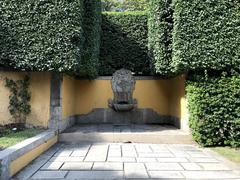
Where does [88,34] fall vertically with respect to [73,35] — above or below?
above

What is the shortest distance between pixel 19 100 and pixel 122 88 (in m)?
3.42

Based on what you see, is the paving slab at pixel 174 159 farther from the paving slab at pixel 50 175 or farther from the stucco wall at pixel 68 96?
the stucco wall at pixel 68 96

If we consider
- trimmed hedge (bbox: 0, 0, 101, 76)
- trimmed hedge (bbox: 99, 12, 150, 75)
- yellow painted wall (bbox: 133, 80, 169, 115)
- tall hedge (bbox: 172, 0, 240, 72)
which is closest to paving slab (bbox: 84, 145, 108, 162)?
trimmed hedge (bbox: 0, 0, 101, 76)

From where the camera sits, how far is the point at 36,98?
7.49 m

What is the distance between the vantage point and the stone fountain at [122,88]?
9516 mm

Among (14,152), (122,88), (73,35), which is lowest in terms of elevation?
(14,152)

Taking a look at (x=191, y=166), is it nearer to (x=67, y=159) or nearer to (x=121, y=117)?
(x=67, y=159)

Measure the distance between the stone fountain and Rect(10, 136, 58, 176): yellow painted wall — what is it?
3.48m

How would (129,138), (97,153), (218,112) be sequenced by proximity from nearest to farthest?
1. (97,153)
2. (218,112)
3. (129,138)

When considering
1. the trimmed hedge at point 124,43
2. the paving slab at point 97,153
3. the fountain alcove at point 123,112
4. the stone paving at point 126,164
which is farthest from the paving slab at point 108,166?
the trimmed hedge at point 124,43

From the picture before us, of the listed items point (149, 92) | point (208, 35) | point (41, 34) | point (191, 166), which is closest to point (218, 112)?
point (208, 35)

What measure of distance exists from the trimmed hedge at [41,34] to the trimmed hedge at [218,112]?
10.2 ft

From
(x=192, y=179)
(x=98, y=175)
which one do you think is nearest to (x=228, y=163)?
(x=192, y=179)

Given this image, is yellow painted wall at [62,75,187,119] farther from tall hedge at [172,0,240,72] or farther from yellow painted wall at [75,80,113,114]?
tall hedge at [172,0,240,72]
